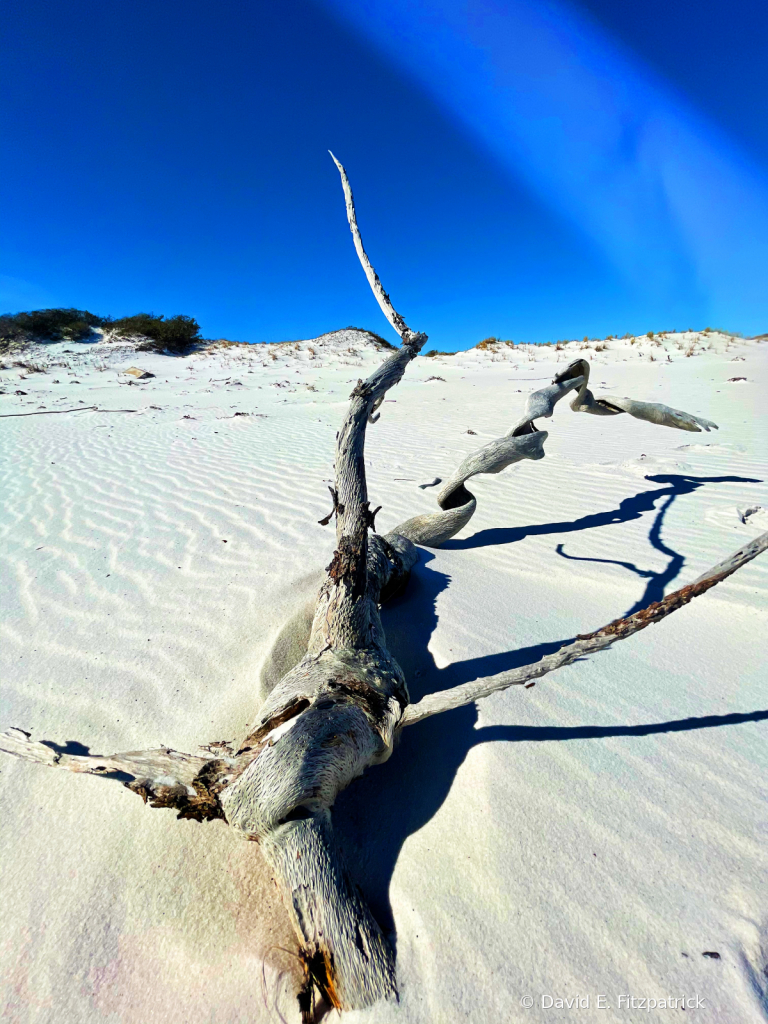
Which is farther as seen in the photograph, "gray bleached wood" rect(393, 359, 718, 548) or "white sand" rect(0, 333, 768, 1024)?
"gray bleached wood" rect(393, 359, 718, 548)

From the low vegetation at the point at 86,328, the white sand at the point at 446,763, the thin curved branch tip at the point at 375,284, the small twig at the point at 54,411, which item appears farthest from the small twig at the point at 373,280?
the low vegetation at the point at 86,328

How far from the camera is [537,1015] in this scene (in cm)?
100

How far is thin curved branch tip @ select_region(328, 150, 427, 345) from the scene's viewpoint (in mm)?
2541

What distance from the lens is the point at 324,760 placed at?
4.10 ft

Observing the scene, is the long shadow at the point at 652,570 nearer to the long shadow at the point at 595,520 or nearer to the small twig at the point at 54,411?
the long shadow at the point at 595,520

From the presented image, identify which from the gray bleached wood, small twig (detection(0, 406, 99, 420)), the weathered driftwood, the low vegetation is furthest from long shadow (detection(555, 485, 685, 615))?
the low vegetation

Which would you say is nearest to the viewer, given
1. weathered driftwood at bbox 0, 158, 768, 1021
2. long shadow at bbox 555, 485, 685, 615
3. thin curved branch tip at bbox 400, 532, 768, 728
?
weathered driftwood at bbox 0, 158, 768, 1021

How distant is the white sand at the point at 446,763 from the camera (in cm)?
109

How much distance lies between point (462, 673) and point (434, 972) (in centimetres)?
104

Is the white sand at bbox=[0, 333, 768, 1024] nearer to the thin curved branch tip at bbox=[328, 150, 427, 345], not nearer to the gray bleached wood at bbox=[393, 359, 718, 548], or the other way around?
the gray bleached wood at bbox=[393, 359, 718, 548]

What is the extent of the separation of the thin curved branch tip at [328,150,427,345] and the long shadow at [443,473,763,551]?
1525 mm

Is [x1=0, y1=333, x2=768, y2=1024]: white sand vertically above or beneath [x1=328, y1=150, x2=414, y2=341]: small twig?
beneath

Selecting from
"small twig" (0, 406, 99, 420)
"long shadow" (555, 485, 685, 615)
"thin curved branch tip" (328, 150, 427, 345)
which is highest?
"thin curved branch tip" (328, 150, 427, 345)

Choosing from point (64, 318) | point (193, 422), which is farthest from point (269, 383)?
point (64, 318)
